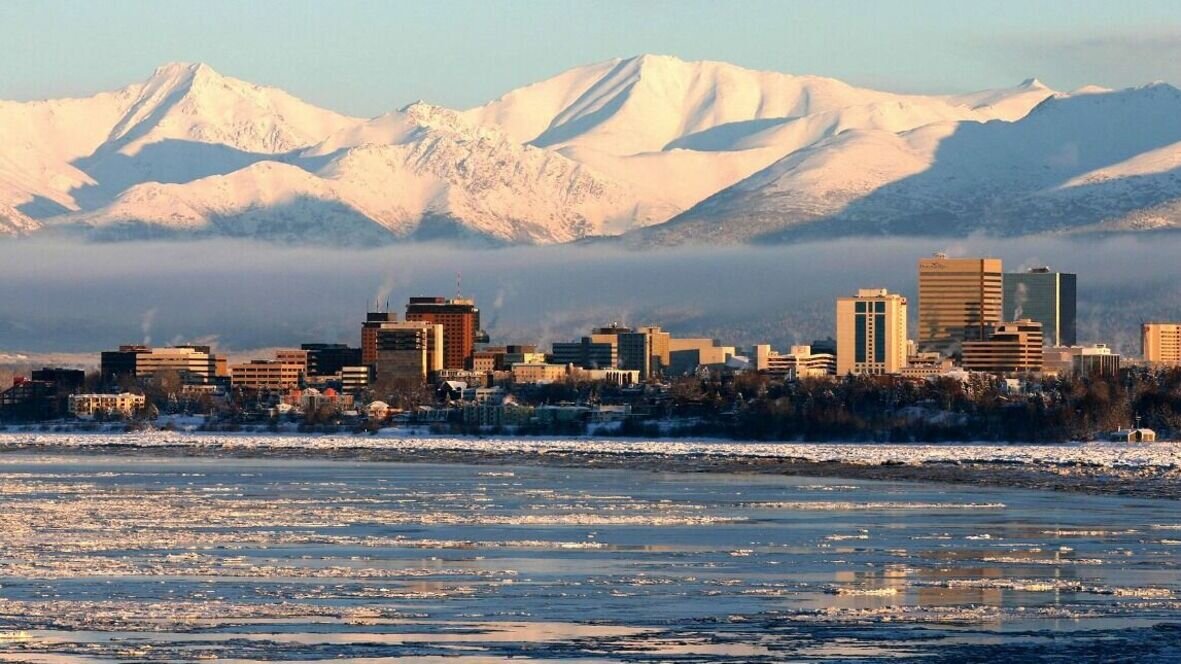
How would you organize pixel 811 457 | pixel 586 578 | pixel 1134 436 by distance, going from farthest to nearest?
pixel 1134 436 → pixel 811 457 → pixel 586 578

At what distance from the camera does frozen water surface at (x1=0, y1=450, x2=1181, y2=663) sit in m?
41.3

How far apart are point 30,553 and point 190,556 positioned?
4073 mm

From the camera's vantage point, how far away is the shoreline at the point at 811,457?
348 feet

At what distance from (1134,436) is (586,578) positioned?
126m

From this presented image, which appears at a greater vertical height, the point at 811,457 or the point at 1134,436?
the point at 1134,436

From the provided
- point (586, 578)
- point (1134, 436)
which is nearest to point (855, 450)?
point (1134, 436)

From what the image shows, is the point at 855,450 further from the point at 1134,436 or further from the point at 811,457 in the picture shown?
the point at 1134,436

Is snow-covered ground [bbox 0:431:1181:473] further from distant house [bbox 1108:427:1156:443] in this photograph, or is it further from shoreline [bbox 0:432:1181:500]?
distant house [bbox 1108:427:1156:443]

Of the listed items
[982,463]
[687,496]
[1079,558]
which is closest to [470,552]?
[1079,558]

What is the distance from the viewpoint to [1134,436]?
6747 inches

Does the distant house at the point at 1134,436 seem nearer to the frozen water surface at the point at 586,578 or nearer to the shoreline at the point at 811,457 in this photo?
the shoreline at the point at 811,457

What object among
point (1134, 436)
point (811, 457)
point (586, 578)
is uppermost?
point (1134, 436)

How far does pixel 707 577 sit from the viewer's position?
52.6m

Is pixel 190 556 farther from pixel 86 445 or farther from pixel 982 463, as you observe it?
pixel 86 445
